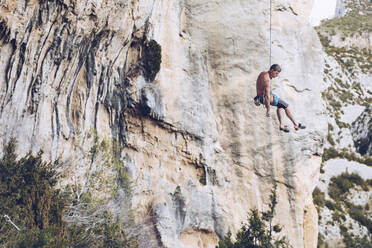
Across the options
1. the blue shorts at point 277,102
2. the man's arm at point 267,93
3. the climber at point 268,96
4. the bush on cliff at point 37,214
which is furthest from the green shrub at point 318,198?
the bush on cliff at point 37,214

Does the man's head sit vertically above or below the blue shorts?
above

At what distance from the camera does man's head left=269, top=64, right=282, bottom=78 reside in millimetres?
16867

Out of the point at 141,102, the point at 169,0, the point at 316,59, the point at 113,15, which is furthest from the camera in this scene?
the point at 316,59

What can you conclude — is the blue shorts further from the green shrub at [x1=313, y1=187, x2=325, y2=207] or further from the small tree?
the green shrub at [x1=313, y1=187, x2=325, y2=207]

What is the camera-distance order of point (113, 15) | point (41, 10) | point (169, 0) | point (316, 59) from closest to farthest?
point (41, 10) < point (113, 15) < point (169, 0) < point (316, 59)

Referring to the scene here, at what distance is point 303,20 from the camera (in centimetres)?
1995

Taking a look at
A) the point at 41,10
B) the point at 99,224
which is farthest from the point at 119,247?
the point at 41,10

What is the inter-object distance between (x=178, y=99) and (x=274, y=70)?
409 cm

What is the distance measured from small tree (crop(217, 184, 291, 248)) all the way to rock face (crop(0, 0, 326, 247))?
0.85 meters

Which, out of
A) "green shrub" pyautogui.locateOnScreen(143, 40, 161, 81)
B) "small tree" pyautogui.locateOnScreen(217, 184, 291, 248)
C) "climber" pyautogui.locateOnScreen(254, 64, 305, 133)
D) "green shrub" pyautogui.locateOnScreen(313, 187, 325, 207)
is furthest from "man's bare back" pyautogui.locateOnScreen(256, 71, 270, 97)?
"green shrub" pyautogui.locateOnScreen(313, 187, 325, 207)

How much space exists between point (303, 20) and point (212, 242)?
11.2 meters

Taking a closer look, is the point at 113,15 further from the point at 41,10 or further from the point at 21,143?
the point at 21,143

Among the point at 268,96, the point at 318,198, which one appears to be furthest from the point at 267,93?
the point at 318,198

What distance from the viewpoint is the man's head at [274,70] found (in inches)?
664
